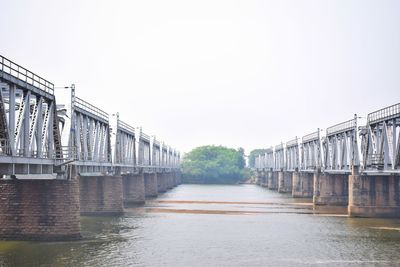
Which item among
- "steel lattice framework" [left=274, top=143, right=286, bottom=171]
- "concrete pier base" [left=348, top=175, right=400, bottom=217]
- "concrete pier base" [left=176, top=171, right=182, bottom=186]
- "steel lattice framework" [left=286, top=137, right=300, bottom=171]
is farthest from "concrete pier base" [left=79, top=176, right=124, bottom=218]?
"concrete pier base" [left=176, top=171, right=182, bottom=186]

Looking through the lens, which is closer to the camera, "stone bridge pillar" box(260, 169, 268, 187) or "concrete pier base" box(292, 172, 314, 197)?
"concrete pier base" box(292, 172, 314, 197)

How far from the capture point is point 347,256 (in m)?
36.1

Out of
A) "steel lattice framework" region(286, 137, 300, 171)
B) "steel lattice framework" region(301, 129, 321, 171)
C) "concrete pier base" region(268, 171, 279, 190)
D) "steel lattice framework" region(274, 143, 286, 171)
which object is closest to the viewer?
"steel lattice framework" region(301, 129, 321, 171)

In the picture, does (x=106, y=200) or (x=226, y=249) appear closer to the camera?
(x=226, y=249)

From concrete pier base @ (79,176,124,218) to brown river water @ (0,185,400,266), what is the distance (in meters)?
1.86

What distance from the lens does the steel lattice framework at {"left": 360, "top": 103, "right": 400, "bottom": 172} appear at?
50.1 m

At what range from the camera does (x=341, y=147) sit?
7588 cm

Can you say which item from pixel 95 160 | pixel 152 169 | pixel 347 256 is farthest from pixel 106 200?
pixel 152 169

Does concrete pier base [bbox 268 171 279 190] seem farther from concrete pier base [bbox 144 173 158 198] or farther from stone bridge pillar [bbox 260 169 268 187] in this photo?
concrete pier base [bbox 144 173 158 198]

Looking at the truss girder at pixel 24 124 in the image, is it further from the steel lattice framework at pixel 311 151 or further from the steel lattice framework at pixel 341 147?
the steel lattice framework at pixel 311 151

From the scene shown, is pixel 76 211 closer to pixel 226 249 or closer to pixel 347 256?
pixel 226 249

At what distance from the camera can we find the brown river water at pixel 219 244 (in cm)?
3381

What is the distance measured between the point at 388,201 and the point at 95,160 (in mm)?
29641

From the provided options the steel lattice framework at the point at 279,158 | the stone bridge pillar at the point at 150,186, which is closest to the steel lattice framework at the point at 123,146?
the stone bridge pillar at the point at 150,186
